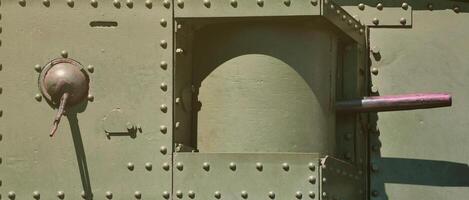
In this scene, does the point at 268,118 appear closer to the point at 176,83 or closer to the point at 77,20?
the point at 176,83

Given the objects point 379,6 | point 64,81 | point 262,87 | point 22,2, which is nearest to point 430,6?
point 379,6

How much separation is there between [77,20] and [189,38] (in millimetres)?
567

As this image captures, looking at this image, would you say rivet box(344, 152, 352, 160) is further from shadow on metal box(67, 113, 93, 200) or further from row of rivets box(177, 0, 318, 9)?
shadow on metal box(67, 113, 93, 200)

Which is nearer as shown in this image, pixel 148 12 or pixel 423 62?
pixel 148 12

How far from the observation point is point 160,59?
233 inches

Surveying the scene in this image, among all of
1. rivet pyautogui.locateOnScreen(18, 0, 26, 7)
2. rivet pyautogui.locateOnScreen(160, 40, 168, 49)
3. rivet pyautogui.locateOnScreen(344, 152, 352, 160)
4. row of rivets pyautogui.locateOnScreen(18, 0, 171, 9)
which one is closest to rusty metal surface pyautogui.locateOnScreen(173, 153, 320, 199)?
rivet pyautogui.locateOnScreen(160, 40, 168, 49)

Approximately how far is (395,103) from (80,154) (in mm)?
1603

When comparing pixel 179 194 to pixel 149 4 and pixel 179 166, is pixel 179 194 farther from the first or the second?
pixel 149 4

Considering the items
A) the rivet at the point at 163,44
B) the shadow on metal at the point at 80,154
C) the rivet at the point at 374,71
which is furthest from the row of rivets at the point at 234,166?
the rivet at the point at 374,71

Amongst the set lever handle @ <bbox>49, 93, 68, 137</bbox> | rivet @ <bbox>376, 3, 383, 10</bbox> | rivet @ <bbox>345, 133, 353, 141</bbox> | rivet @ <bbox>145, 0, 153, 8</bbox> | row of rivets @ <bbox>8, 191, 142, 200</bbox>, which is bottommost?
row of rivets @ <bbox>8, 191, 142, 200</bbox>

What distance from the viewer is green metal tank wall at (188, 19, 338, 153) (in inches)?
233

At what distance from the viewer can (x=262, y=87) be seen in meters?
5.92

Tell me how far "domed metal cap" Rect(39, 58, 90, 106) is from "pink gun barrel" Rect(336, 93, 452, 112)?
134 cm

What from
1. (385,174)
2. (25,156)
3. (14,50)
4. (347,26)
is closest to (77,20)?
(14,50)
